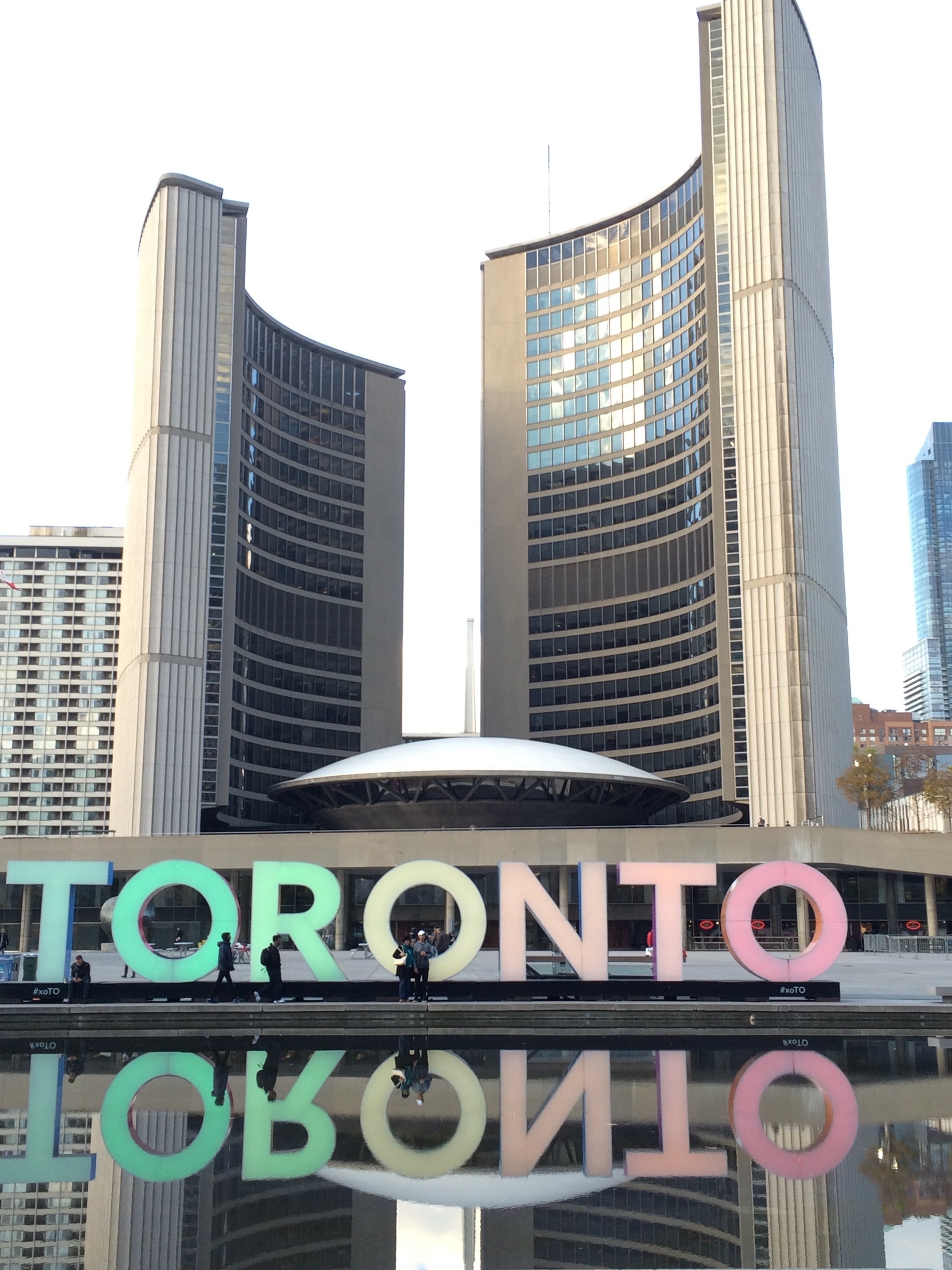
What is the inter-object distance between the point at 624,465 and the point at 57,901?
307ft

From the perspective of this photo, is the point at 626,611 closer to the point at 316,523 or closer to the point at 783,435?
the point at 783,435

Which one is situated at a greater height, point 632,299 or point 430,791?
point 632,299

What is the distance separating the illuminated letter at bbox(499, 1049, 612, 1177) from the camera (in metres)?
15.7

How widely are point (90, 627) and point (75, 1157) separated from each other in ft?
581

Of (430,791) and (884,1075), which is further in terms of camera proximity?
(430,791)

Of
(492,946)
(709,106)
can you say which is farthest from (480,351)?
(492,946)

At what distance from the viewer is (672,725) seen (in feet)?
375

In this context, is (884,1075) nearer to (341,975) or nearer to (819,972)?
(819,972)

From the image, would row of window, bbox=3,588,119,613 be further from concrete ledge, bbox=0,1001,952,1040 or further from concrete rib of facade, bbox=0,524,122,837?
concrete ledge, bbox=0,1001,952,1040

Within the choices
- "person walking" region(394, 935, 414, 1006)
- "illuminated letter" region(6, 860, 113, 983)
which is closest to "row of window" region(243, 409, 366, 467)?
"illuminated letter" region(6, 860, 113, 983)

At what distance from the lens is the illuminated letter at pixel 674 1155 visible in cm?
1502

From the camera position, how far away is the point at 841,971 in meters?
52.9

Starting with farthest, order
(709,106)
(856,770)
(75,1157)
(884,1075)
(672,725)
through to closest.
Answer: (672,725)
(709,106)
(856,770)
(884,1075)
(75,1157)

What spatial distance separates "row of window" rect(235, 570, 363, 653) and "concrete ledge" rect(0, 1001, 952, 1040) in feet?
273
